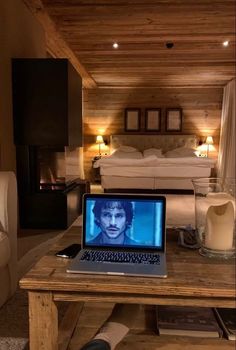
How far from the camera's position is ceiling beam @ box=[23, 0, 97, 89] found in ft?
12.3

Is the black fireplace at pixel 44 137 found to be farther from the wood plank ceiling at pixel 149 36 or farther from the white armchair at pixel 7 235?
the white armchair at pixel 7 235

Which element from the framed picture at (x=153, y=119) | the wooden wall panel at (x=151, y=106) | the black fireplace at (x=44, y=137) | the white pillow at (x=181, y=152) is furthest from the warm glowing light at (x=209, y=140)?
the black fireplace at (x=44, y=137)

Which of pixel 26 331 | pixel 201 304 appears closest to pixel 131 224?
pixel 201 304

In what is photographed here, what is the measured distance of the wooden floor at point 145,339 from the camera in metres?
1.27

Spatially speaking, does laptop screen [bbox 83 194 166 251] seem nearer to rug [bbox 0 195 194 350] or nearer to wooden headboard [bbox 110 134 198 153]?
rug [bbox 0 195 194 350]

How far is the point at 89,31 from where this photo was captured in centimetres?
433

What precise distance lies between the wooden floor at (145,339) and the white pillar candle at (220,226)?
1.29 feet

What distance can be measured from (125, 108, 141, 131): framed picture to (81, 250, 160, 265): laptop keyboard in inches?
262

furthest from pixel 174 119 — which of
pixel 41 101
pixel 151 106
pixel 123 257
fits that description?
pixel 123 257

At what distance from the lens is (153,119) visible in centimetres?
771

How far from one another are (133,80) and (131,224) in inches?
247

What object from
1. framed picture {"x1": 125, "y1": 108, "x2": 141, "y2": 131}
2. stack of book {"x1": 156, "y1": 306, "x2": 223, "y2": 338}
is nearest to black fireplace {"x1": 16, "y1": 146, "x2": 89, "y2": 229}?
stack of book {"x1": 156, "y1": 306, "x2": 223, "y2": 338}

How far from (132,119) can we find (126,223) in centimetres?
662

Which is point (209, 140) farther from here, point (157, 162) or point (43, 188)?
point (43, 188)
